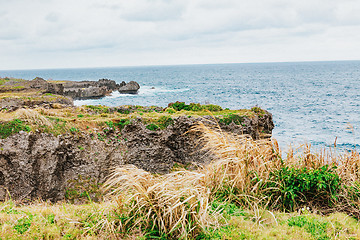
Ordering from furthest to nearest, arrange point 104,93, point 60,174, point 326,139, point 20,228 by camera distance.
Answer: point 104,93 < point 326,139 < point 60,174 < point 20,228

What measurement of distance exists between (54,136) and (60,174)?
223 cm

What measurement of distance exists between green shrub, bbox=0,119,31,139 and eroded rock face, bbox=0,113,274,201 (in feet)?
0.90

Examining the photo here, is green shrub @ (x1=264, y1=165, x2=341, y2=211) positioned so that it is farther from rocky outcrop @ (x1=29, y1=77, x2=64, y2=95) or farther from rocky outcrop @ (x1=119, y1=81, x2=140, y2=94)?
rocky outcrop @ (x1=119, y1=81, x2=140, y2=94)

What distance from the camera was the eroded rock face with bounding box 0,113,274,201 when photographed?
14562 mm

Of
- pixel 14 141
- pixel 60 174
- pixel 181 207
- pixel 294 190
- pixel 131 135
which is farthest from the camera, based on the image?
pixel 131 135

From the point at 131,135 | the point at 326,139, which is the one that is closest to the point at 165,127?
the point at 131,135

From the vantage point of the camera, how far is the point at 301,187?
6293 mm

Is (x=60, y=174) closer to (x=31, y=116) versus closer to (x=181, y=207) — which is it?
(x=31, y=116)

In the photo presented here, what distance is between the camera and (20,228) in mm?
4910

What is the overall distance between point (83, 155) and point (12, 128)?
4072mm

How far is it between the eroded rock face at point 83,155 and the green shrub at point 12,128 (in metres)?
0.27

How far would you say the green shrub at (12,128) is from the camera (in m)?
14.7

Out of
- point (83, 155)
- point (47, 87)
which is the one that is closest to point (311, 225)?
point (83, 155)

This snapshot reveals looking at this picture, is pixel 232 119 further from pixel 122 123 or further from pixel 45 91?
pixel 45 91
